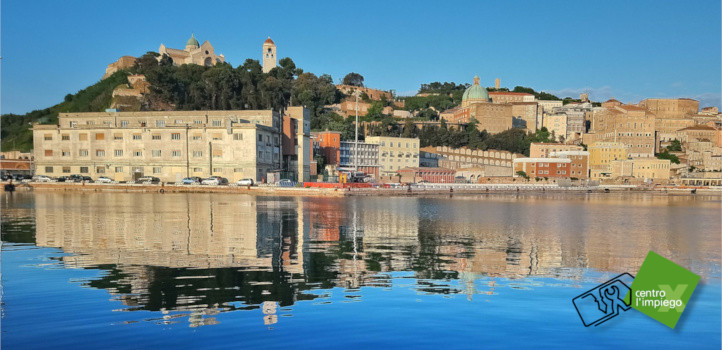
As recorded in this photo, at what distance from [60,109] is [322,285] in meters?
109

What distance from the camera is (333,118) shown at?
110312 millimetres

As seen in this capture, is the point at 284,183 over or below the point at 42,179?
below

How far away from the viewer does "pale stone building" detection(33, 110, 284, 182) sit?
60250 mm

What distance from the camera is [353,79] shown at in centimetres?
16075

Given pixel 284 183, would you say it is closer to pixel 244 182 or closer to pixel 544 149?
pixel 244 182

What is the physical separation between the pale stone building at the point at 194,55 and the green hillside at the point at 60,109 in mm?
14741

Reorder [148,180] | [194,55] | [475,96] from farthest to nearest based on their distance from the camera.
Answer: [475,96]
[194,55]
[148,180]

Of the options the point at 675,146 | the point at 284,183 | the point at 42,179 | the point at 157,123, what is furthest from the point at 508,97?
the point at 42,179

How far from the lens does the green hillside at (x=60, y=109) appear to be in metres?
95.9

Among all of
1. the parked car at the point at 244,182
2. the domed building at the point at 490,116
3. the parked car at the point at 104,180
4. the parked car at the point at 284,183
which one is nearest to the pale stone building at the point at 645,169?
the domed building at the point at 490,116

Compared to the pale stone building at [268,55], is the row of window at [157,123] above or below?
below

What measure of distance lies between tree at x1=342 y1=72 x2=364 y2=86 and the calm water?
13838 cm

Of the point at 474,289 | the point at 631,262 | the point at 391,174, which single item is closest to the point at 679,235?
the point at 631,262

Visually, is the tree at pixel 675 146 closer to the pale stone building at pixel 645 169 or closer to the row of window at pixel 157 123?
the pale stone building at pixel 645 169
